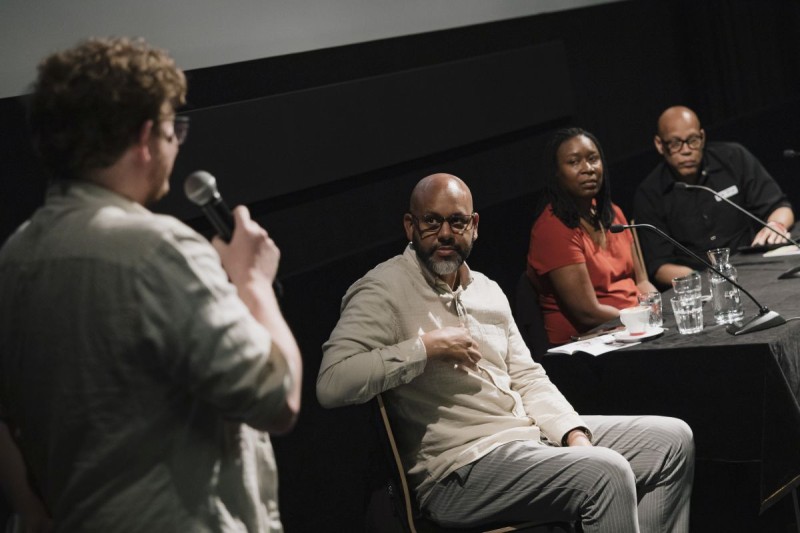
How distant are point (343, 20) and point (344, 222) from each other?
2.62ft

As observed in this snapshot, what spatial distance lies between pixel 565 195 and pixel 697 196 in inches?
38.5

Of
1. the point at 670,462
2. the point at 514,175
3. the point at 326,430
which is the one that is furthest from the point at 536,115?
the point at 670,462

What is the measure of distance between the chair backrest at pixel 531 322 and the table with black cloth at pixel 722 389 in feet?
1.30

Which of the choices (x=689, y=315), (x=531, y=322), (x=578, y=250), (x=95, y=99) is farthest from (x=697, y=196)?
(x=95, y=99)

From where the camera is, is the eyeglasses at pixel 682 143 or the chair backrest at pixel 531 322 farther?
the eyeglasses at pixel 682 143

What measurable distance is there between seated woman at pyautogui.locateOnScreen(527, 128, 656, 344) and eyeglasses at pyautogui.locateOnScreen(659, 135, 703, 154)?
63 centimetres

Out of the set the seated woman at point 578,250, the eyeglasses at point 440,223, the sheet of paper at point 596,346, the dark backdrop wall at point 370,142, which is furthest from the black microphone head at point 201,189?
the seated woman at point 578,250

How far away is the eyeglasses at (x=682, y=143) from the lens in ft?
13.8

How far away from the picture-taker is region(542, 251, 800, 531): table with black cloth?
2547mm

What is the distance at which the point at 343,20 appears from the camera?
374 cm

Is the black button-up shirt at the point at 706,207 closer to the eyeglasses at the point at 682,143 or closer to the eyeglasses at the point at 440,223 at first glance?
the eyeglasses at the point at 682,143

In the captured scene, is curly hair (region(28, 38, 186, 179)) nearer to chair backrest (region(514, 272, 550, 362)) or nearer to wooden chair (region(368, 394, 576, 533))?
wooden chair (region(368, 394, 576, 533))

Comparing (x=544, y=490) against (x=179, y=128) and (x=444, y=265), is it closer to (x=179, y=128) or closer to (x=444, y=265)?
(x=444, y=265)

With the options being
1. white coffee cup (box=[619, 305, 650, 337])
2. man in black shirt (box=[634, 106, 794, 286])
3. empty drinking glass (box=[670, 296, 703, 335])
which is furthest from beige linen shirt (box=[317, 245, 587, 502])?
man in black shirt (box=[634, 106, 794, 286])
